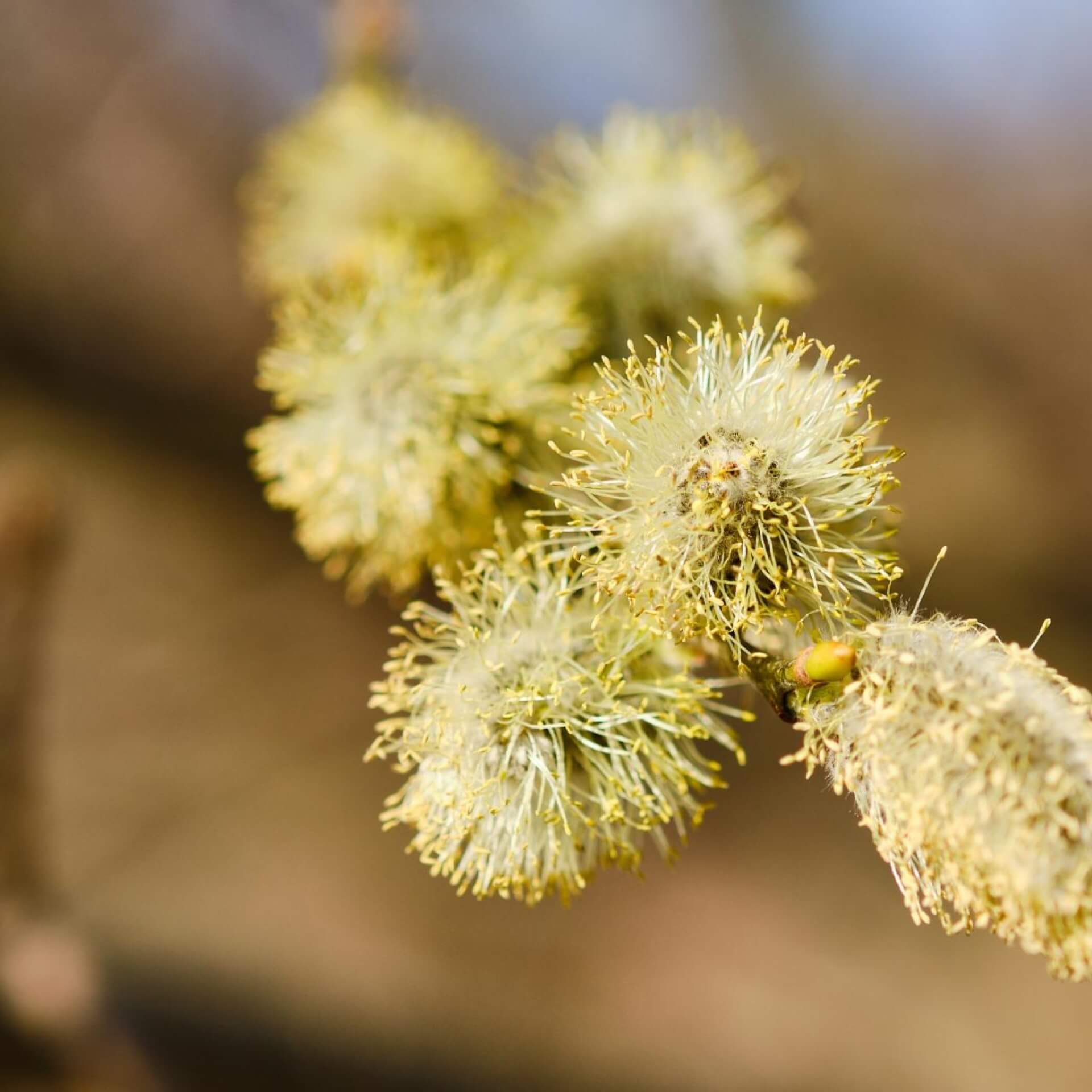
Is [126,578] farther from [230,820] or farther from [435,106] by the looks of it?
[435,106]

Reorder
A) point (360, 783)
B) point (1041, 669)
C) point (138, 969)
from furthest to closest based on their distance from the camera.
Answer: point (360, 783), point (138, 969), point (1041, 669)

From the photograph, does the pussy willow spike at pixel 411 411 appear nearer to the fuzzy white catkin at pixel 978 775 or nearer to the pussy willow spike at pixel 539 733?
the pussy willow spike at pixel 539 733

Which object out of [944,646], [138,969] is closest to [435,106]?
[944,646]

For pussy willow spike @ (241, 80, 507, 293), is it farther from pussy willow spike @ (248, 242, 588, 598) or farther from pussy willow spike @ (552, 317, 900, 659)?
pussy willow spike @ (552, 317, 900, 659)

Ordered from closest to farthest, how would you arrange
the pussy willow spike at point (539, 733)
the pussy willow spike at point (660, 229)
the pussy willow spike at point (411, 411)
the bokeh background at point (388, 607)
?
the pussy willow spike at point (539, 733)
the pussy willow spike at point (411, 411)
the pussy willow spike at point (660, 229)
the bokeh background at point (388, 607)

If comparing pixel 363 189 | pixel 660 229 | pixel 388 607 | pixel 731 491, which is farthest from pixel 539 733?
pixel 388 607

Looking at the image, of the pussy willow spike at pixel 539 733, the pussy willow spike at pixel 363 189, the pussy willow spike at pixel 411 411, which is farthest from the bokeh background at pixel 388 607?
the pussy willow spike at pixel 539 733

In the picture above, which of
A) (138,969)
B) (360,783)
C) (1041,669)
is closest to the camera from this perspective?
(1041,669)
